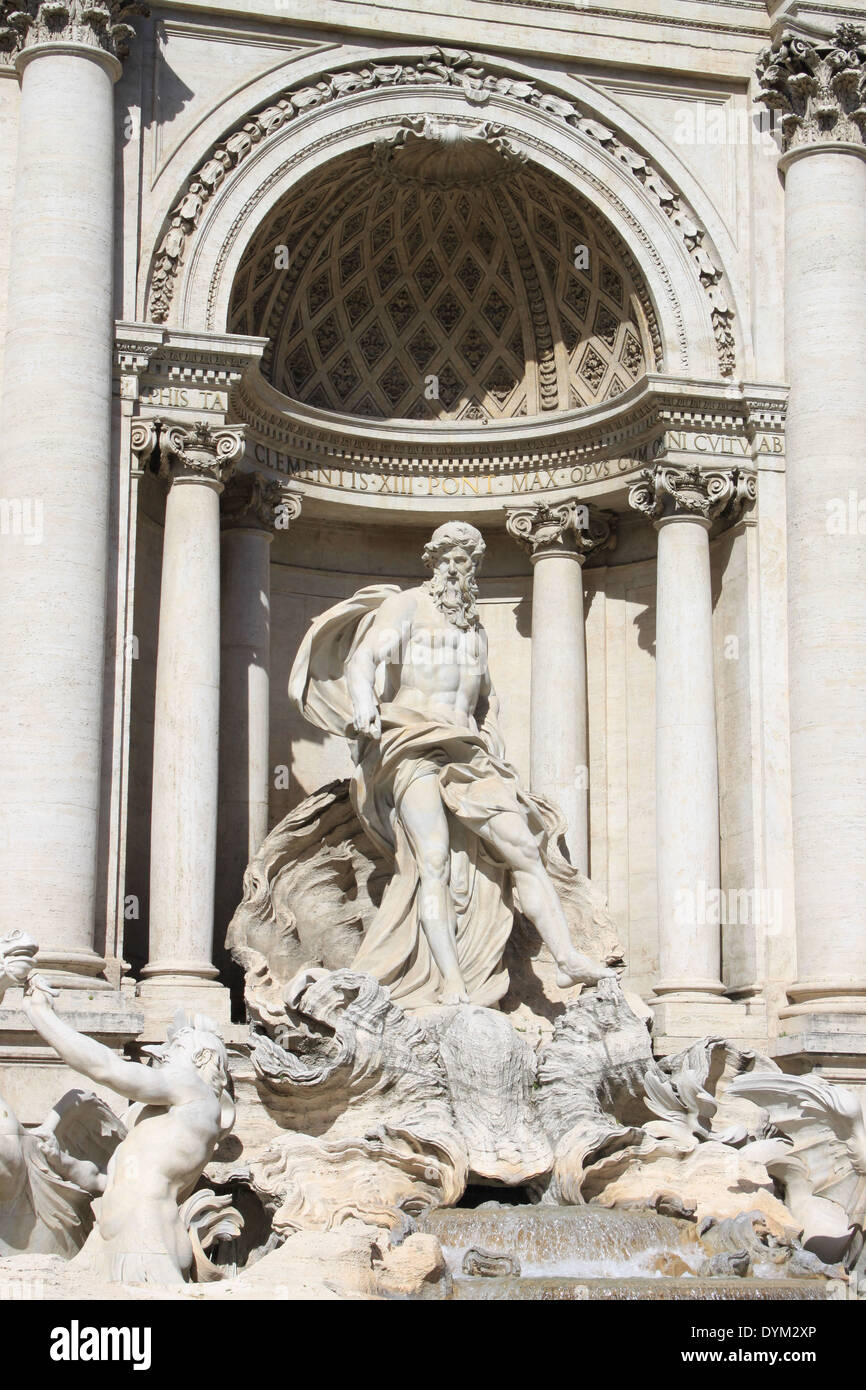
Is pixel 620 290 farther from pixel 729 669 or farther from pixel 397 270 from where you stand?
pixel 729 669

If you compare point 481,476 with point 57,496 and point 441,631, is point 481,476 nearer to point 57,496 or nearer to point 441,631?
point 441,631

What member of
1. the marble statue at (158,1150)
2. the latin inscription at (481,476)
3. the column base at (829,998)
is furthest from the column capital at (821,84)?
the marble statue at (158,1150)

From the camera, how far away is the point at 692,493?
18.7 metres

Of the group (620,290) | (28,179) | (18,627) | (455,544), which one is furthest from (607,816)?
(28,179)

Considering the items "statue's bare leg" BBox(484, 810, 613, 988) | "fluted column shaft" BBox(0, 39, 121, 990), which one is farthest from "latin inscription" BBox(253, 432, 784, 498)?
"statue's bare leg" BBox(484, 810, 613, 988)

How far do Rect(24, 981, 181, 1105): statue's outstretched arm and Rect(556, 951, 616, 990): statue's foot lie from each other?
13.8 ft

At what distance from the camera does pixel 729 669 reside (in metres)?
18.9

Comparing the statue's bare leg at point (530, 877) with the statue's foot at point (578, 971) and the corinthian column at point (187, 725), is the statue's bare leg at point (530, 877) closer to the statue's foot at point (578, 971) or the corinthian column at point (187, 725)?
the statue's foot at point (578, 971)

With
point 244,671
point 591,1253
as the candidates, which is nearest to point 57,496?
point 244,671

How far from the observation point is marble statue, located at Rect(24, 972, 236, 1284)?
12.3m

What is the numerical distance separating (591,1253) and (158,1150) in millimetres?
2881

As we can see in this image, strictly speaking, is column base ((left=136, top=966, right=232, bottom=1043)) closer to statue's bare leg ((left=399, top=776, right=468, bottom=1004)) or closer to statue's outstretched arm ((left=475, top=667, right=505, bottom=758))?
statue's bare leg ((left=399, top=776, right=468, bottom=1004))

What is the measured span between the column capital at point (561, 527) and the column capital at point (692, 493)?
2.87ft

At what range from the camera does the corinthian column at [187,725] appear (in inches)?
658
